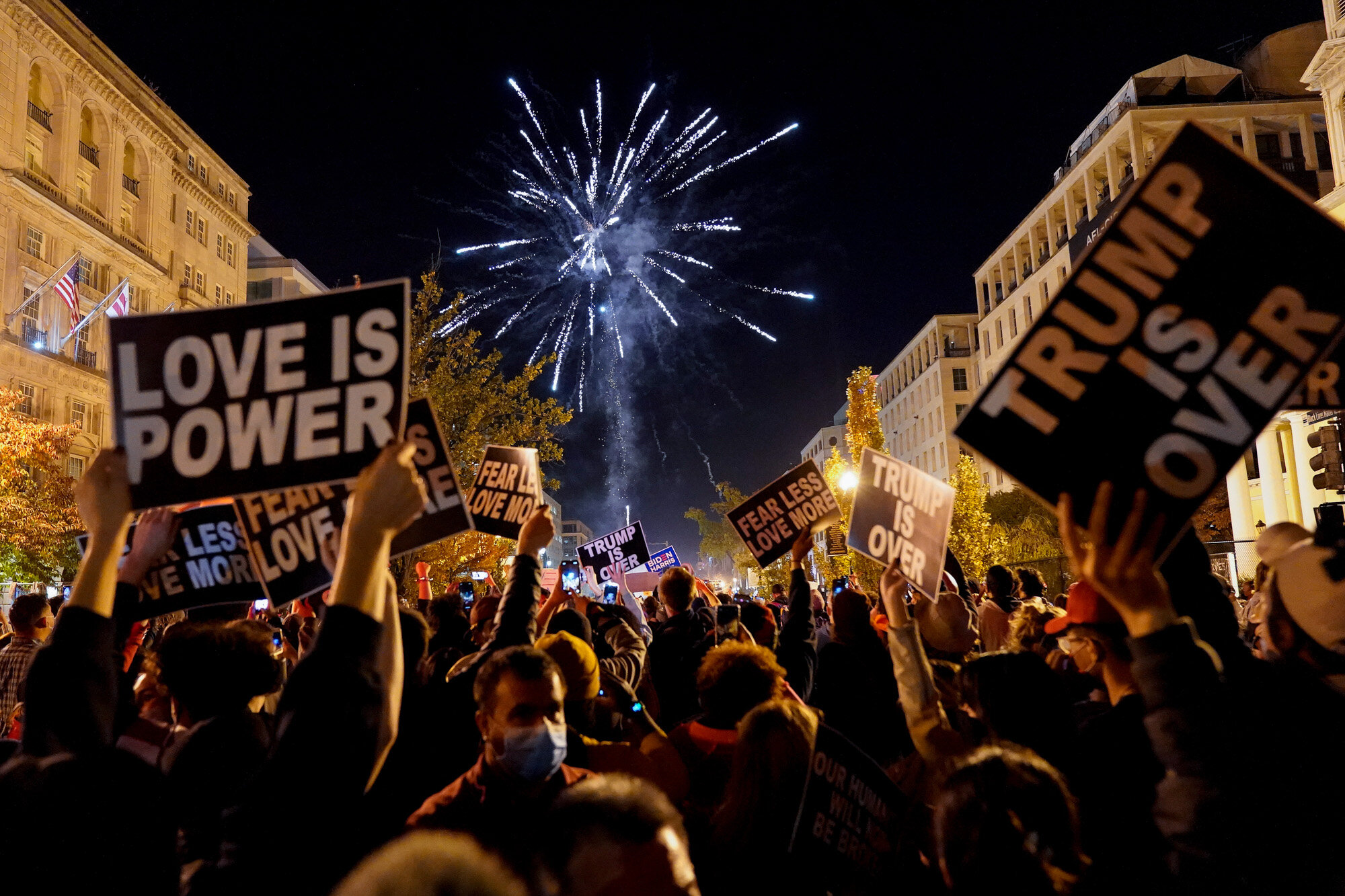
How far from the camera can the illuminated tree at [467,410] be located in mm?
24625

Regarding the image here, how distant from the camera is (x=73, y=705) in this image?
216 centimetres

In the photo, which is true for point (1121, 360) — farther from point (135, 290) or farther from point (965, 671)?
point (135, 290)

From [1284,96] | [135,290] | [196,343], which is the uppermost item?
[1284,96]

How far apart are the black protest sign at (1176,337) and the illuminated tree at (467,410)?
22242 millimetres

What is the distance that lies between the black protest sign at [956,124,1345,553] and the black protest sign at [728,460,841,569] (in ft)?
17.4

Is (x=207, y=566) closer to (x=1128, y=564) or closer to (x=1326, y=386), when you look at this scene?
(x=1128, y=564)

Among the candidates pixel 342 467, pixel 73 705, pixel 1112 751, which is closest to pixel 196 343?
pixel 342 467

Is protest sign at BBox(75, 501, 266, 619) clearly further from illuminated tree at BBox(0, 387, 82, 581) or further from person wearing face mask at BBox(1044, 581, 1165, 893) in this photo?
illuminated tree at BBox(0, 387, 82, 581)

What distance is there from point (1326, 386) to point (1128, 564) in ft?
8.34

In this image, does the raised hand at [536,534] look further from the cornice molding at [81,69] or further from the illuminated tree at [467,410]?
the cornice molding at [81,69]

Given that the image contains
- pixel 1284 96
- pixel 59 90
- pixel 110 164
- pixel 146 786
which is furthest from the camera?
pixel 1284 96

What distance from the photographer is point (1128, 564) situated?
2.03 m

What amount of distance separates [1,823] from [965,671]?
281 centimetres

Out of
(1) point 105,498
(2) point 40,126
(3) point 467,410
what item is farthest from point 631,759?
(2) point 40,126
